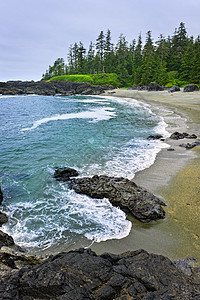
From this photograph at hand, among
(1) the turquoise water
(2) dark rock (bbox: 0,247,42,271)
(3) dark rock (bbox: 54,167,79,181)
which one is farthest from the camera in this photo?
(3) dark rock (bbox: 54,167,79,181)

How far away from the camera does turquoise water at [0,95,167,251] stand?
4.80 m

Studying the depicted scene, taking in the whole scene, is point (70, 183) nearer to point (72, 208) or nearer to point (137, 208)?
point (72, 208)

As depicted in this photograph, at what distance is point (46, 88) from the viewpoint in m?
67.9

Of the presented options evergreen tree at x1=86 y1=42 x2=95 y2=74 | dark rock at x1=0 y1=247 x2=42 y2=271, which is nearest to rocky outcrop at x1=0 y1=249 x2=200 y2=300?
dark rock at x1=0 y1=247 x2=42 y2=271

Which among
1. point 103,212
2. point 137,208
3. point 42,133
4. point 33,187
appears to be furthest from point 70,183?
point 42,133

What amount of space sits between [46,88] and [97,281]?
7252 centimetres

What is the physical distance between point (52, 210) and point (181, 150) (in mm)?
7746

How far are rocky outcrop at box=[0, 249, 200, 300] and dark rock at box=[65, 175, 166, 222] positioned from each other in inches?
100

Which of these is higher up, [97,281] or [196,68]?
[196,68]

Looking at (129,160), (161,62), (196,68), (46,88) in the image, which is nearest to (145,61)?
(161,62)

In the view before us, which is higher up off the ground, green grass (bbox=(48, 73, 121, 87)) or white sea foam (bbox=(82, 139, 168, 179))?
green grass (bbox=(48, 73, 121, 87))

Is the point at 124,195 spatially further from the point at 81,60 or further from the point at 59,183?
the point at 81,60

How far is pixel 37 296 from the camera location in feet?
7.29

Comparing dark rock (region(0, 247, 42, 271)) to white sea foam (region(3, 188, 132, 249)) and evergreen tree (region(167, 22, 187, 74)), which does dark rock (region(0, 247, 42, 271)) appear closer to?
white sea foam (region(3, 188, 132, 249))
